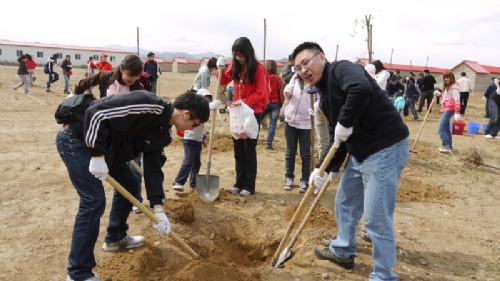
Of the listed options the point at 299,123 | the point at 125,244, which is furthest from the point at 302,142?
the point at 125,244

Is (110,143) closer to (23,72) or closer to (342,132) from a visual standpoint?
(342,132)

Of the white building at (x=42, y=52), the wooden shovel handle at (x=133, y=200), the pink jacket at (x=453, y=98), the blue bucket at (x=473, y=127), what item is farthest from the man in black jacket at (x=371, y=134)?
the white building at (x=42, y=52)

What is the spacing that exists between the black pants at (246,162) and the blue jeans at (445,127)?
5.58 metres

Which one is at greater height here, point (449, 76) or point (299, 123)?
point (449, 76)

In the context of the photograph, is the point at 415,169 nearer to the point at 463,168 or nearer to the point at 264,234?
the point at 463,168

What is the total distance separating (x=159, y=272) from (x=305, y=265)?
52.5 inches

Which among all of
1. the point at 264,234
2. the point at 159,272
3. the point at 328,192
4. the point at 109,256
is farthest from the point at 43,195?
the point at 328,192

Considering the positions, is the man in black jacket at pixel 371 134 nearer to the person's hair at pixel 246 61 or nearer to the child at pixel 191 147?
the person's hair at pixel 246 61

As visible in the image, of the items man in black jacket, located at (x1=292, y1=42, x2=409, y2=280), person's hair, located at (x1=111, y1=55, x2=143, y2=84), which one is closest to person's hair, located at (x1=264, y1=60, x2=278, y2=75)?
person's hair, located at (x1=111, y1=55, x2=143, y2=84)

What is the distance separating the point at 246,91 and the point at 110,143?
2.58 m

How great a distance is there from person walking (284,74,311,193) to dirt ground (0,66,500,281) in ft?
1.58

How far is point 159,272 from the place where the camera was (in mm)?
3283

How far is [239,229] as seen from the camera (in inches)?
171

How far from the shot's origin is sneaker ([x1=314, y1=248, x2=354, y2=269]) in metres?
3.43
